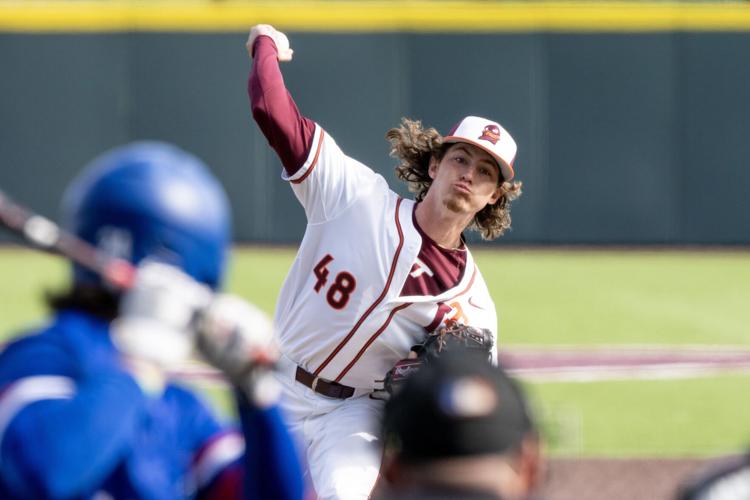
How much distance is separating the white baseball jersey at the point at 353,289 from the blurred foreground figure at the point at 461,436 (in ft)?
9.87

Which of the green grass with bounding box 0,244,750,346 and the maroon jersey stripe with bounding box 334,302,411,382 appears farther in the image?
the green grass with bounding box 0,244,750,346

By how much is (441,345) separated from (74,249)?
271cm

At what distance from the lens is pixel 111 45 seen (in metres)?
19.0

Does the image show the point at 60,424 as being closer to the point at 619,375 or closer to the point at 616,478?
the point at 616,478

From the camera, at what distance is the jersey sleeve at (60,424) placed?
2.07m

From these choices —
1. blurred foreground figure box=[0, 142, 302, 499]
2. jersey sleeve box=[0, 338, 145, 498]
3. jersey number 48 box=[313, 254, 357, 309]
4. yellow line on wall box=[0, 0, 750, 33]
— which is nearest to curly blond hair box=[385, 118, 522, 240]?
jersey number 48 box=[313, 254, 357, 309]

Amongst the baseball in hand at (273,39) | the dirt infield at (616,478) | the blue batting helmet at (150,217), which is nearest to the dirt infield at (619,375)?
the dirt infield at (616,478)

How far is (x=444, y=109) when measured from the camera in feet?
63.1

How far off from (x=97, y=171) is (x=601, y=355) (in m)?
9.16

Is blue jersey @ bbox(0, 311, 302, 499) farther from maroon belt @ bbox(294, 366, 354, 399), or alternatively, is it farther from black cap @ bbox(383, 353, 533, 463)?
maroon belt @ bbox(294, 366, 354, 399)

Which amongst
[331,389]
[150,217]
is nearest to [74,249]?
[150,217]

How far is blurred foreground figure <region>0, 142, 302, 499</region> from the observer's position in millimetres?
2102

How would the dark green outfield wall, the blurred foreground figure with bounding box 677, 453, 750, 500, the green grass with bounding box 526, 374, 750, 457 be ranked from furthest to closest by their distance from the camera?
the dark green outfield wall < the green grass with bounding box 526, 374, 750, 457 < the blurred foreground figure with bounding box 677, 453, 750, 500

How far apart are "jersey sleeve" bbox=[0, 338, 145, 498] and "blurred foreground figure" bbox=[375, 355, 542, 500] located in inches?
18.6
